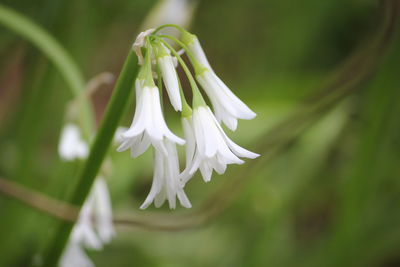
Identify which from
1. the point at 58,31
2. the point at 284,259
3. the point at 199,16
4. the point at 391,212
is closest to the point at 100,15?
the point at 58,31

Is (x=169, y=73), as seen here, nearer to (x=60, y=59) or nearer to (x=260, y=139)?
(x=60, y=59)

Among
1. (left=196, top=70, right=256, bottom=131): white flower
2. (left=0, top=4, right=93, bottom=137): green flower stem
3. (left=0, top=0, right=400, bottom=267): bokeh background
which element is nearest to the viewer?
(left=196, top=70, right=256, bottom=131): white flower

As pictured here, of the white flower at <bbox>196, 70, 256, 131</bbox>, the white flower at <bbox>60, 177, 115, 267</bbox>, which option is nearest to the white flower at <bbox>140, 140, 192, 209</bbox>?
the white flower at <bbox>196, 70, 256, 131</bbox>

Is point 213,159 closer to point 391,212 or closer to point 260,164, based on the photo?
point 260,164

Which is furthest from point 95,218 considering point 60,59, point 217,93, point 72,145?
point 217,93

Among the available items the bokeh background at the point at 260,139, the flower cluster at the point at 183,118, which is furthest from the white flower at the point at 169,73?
the bokeh background at the point at 260,139

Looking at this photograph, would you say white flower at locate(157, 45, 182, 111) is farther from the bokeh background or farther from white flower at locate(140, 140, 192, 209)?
the bokeh background
